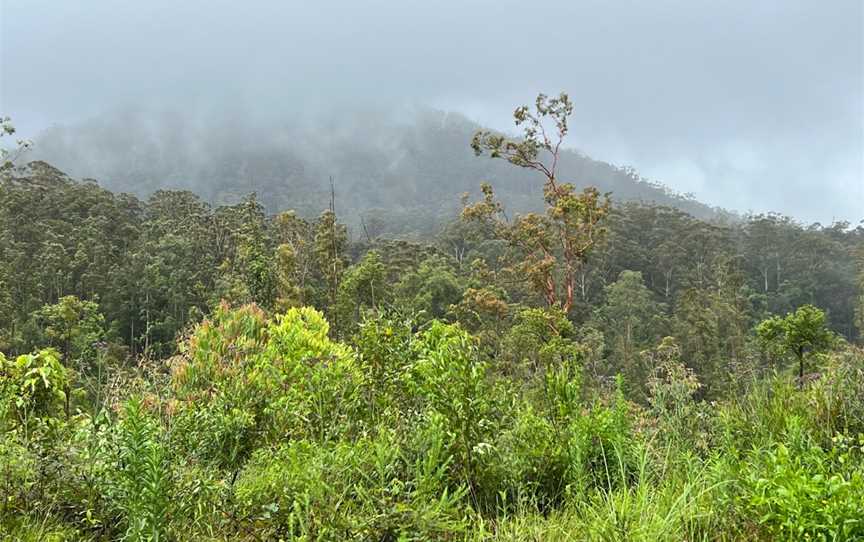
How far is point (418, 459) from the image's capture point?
217cm

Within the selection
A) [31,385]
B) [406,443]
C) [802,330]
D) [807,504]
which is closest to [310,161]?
[802,330]

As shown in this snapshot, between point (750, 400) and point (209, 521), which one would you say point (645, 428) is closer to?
point (750, 400)

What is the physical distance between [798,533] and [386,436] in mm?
1474

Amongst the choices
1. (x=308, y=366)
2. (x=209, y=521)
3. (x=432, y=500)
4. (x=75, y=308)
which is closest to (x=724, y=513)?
(x=432, y=500)

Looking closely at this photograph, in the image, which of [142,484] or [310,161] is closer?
[142,484]

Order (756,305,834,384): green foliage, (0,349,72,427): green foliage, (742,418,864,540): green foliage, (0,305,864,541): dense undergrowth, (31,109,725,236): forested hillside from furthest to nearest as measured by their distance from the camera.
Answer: (31,109,725,236): forested hillside
(756,305,834,384): green foliage
(0,349,72,427): green foliage
(0,305,864,541): dense undergrowth
(742,418,864,540): green foliage

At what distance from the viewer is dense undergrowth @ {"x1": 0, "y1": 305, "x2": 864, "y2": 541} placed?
1.93 meters

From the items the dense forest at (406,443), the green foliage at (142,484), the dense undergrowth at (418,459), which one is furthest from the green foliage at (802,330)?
the green foliage at (142,484)

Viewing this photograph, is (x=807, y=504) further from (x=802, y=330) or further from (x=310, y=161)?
(x=310, y=161)

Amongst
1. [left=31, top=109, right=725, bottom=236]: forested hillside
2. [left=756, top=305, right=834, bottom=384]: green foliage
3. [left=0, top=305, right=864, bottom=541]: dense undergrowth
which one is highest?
[left=31, top=109, right=725, bottom=236]: forested hillside

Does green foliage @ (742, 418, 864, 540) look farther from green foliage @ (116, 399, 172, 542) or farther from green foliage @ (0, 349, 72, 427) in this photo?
green foliage @ (0, 349, 72, 427)

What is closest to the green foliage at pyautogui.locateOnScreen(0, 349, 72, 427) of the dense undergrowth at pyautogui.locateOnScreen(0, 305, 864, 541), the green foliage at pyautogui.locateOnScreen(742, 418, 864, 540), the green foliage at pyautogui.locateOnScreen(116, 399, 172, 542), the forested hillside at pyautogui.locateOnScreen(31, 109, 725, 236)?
the dense undergrowth at pyautogui.locateOnScreen(0, 305, 864, 541)

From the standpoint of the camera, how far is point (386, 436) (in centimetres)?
250

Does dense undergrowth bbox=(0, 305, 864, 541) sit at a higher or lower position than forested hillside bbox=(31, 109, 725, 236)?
lower
